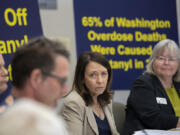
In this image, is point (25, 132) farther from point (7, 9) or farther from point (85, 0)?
point (85, 0)

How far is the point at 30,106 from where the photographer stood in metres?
0.63

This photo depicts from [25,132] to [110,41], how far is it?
11.3 ft

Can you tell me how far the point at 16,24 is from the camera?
2881 mm

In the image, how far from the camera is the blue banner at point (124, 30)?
3.86m

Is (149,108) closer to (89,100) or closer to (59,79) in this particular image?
(89,100)

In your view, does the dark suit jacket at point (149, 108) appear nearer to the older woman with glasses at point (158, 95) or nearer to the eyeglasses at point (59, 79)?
the older woman with glasses at point (158, 95)

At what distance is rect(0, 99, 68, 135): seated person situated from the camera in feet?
1.95

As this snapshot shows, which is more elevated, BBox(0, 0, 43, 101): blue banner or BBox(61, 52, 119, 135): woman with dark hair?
BBox(0, 0, 43, 101): blue banner

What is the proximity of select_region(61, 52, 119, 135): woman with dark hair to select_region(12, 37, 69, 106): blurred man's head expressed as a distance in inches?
58.8

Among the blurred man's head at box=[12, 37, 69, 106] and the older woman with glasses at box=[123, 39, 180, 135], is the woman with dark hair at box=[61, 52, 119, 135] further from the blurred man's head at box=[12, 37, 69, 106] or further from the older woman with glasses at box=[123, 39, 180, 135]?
the blurred man's head at box=[12, 37, 69, 106]

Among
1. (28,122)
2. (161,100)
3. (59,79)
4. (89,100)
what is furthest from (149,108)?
(28,122)

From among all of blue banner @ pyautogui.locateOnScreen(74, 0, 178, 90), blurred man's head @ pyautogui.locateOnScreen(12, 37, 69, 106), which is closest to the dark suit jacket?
blue banner @ pyautogui.locateOnScreen(74, 0, 178, 90)

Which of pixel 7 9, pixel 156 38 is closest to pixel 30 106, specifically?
pixel 7 9

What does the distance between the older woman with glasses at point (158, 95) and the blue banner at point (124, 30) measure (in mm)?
903
